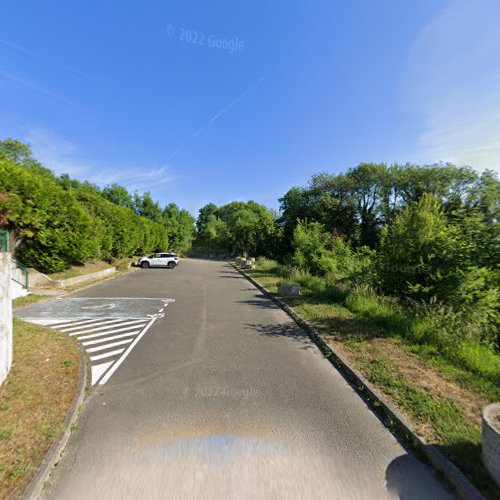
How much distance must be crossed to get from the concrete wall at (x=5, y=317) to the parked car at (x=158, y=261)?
73.9 ft

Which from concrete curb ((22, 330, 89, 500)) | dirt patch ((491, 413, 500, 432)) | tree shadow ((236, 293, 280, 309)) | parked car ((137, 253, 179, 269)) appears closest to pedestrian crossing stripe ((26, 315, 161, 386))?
concrete curb ((22, 330, 89, 500))

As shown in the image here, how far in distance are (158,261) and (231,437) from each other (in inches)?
970

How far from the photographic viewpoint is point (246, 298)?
468 inches

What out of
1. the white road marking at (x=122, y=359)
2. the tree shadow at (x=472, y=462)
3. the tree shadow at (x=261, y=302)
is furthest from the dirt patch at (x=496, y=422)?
the tree shadow at (x=261, y=302)

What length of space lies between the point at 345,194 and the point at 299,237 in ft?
83.8

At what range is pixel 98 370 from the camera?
463 centimetres

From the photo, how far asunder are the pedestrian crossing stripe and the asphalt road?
25cm

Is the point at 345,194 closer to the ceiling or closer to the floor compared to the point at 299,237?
closer to the ceiling

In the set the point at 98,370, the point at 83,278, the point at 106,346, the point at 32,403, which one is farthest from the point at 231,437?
the point at 83,278

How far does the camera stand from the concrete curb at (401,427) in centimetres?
240

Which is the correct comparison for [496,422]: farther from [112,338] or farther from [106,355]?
[112,338]

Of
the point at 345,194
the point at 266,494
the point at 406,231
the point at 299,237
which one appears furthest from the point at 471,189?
the point at 345,194

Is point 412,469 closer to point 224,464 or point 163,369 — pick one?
point 224,464

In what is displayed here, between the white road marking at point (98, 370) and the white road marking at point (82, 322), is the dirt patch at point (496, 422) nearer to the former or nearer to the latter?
the white road marking at point (98, 370)
